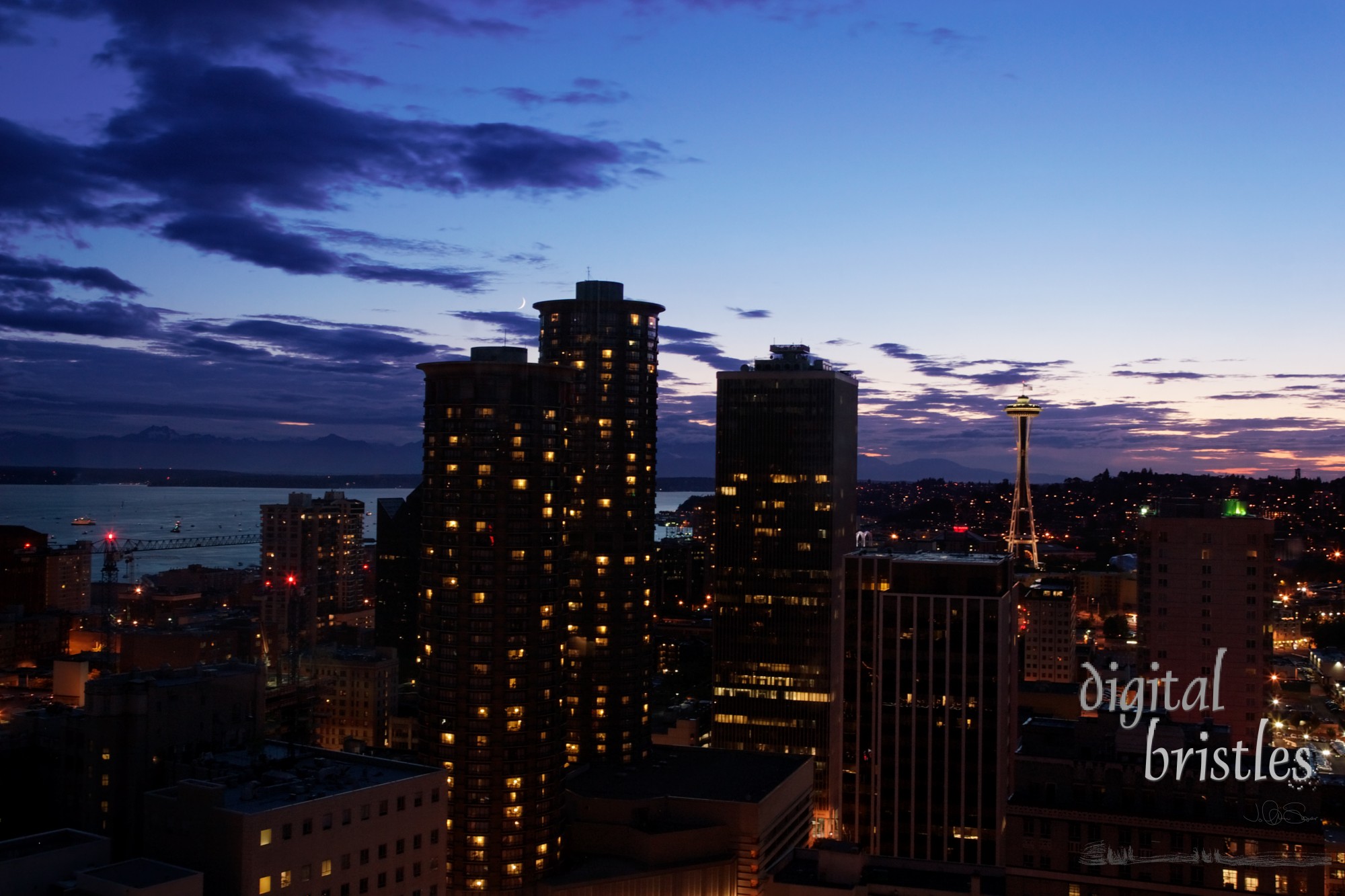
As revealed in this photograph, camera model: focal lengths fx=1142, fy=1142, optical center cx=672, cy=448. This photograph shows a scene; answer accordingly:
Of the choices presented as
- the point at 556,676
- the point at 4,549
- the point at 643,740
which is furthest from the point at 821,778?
the point at 4,549

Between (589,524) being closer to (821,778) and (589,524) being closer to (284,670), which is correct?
(821,778)

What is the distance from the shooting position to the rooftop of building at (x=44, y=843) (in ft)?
126

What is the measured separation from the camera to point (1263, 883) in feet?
146

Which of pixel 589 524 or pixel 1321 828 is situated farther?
pixel 589 524

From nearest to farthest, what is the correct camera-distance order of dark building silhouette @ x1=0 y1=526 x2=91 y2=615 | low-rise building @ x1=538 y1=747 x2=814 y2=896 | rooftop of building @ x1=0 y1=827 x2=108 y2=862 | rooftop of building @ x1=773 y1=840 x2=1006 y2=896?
rooftop of building @ x1=0 y1=827 x2=108 y2=862 < rooftop of building @ x1=773 y1=840 x2=1006 y2=896 < low-rise building @ x1=538 y1=747 x2=814 y2=896 < dark building silhouette @ x1=0 y1=526 x2=91 y2=615

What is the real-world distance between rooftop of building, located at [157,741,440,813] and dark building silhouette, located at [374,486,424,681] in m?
117

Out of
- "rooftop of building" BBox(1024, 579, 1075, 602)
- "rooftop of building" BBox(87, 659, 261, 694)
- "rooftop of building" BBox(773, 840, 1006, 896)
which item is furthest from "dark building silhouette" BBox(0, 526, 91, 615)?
"rooftop of building" BBox(773, 840, 1006, 896)

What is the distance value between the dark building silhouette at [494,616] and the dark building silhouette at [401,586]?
316 feet

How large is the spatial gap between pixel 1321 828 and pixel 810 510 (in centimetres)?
6217

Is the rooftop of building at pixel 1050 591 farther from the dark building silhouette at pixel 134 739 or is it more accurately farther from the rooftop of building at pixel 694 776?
the dark building silhouette at pixel 134 739

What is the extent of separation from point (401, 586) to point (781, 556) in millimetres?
82888

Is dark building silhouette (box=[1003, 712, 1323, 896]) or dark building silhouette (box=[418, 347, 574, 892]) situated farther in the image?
dark building silhouette (box=[418, 347, 574, 892])

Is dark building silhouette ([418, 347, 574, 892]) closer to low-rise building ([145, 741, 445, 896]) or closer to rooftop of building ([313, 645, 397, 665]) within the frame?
low-rise building ([145, 741, 445, 896])
